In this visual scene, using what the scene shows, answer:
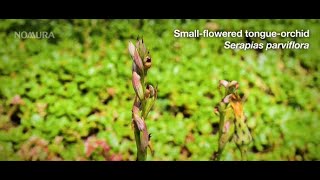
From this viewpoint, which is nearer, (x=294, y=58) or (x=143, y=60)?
(x=143, y=60)

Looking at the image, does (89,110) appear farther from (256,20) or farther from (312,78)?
(312,78)

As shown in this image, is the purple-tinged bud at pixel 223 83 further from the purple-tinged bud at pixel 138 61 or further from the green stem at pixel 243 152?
the purple-tinged bud at pixel 138 61

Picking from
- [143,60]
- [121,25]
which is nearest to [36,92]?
[121,25]

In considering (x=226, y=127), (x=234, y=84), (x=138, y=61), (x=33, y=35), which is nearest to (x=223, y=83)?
(x=234, y=84)

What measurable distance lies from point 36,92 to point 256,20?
67.5 inches

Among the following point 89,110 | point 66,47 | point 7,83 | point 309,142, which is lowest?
point 309,142

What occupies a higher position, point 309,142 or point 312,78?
point 312,78

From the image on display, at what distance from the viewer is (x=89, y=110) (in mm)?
3223

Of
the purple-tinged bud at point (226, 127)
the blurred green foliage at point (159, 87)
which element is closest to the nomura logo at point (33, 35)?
the blurred green foliage at point (159, 87)

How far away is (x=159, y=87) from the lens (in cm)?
325

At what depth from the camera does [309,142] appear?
3.24 meters

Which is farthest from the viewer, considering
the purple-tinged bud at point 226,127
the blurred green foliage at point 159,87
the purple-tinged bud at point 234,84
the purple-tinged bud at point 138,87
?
the blurred green foliage at point 159,87

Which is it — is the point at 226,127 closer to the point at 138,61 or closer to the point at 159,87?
the point at 159,87

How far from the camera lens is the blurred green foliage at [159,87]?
3.21 m
